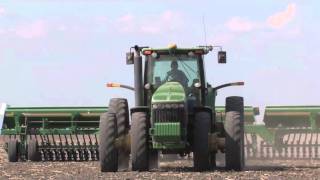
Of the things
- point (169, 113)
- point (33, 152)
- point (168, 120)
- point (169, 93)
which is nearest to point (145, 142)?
point (168, 120)

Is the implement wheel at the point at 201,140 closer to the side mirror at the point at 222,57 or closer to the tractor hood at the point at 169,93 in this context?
the tractor hood at the point at 169,93

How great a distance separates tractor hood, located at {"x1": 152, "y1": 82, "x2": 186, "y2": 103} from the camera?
13.0 m

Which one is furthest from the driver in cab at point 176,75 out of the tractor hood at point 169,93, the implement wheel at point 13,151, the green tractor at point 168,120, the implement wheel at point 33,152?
the implement wheel at point 13,151

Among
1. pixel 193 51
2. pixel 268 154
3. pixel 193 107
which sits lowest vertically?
pixel 268 154

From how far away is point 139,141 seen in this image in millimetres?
12969

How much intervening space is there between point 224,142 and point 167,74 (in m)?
1.80

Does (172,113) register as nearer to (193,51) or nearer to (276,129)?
(193,51)

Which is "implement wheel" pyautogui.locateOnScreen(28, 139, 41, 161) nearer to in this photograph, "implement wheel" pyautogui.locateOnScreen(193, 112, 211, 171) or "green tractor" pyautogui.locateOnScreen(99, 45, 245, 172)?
"green tractor" pyautogui.locateOnScreen(99, 45, 245, 172)

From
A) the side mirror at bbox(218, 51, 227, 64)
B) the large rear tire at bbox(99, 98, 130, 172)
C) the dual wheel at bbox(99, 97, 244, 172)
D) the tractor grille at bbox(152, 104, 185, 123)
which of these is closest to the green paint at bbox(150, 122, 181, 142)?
the tractor grille at bbox(152, 104, 185, 123)

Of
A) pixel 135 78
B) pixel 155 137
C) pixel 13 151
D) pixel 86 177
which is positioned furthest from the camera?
pixel 13 151

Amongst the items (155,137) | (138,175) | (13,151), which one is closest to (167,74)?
(155,137)

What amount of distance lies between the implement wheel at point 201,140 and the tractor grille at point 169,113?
321 mm

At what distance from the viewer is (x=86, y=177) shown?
11.9m

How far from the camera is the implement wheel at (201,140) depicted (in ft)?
42.5
